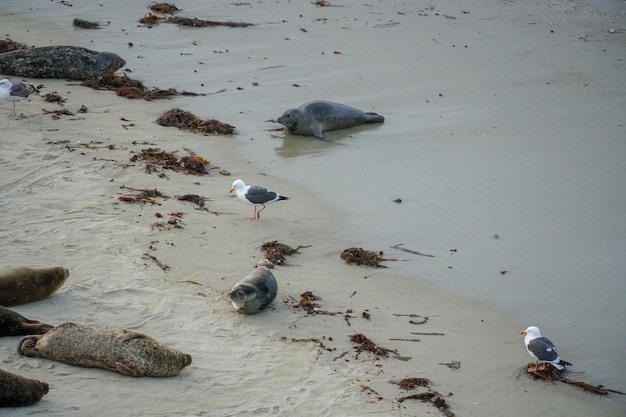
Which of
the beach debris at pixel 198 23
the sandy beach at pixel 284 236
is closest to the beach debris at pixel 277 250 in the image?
the sandy beach at pixel 284 236

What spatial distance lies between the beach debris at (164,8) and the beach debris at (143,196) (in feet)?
23.7

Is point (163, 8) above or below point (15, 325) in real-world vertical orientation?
above

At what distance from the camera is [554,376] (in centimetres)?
540

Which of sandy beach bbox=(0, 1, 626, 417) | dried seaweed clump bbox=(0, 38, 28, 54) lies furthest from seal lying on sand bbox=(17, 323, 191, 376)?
dried seaweed clump bbox=(0, 38, 28, 54)

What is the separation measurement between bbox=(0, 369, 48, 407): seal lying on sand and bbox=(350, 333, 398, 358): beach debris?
2.08 metres

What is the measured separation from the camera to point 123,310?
5.56 m

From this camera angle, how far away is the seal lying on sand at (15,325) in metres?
4.94

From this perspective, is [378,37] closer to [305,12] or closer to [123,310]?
[305,12]

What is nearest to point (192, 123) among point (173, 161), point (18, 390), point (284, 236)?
point (173, 161)

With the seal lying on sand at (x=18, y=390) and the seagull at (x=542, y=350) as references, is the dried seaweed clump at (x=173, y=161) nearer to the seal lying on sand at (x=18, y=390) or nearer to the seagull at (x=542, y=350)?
the seagull at (x=542, y=350)

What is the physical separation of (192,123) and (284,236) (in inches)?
116

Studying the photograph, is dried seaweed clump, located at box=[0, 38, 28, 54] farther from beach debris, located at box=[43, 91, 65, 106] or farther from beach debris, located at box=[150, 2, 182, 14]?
beach debris, located at box=[150, 2, 182, 14]

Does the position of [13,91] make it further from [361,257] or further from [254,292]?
[254,292]

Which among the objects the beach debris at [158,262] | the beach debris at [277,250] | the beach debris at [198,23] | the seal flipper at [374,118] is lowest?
the beach debris at [158,262]
